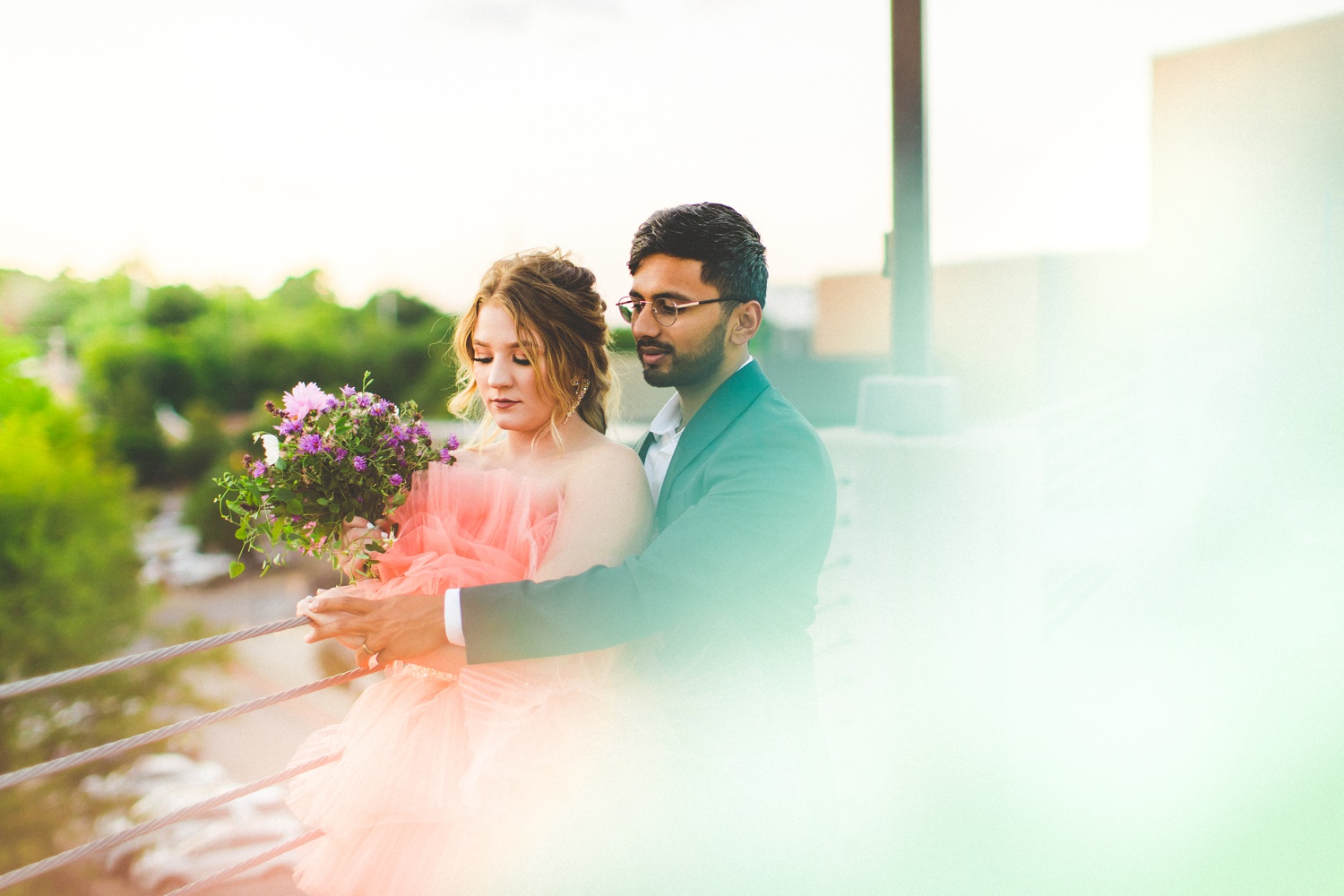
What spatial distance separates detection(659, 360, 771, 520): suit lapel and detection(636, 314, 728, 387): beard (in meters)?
0.05

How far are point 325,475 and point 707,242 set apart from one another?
0.78m

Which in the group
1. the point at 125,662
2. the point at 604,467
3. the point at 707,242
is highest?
the point at 707,242

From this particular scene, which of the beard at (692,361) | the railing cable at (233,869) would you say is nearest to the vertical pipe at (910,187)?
the beard at (692,361)

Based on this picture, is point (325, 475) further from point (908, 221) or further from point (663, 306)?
point (908, 221)

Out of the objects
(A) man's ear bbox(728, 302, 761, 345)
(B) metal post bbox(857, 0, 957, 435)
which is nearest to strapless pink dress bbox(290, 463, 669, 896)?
(A) man's ear bbox(728, 302, 761, 345)

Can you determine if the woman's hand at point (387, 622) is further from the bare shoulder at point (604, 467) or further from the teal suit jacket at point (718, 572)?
the bare shoulder at point (604, 467)

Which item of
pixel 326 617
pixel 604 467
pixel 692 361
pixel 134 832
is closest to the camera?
pixel 326 617

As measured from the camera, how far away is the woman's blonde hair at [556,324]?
5.43ft

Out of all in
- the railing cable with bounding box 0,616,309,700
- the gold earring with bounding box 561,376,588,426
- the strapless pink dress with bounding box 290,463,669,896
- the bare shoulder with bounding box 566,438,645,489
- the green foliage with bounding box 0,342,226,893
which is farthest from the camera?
the green foliage with bounding box 0,342,226,893

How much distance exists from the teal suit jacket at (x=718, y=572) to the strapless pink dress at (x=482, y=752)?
0.40 ft

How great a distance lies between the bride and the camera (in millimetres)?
1438

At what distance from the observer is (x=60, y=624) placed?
11922 mm

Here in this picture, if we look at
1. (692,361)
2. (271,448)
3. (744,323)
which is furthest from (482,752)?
(744,323)

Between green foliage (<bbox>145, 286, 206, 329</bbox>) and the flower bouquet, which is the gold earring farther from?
green foliage (<bbox>145, 286, 206, 329</bbox>)
